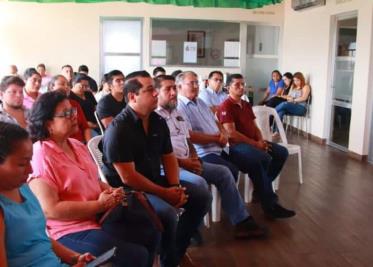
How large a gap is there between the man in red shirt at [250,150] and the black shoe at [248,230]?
432 mm

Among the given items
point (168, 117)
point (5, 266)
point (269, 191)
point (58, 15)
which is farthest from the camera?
point (58, 15)

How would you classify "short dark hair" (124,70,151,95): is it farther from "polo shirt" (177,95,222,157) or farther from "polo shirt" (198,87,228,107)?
Result: "polo shirt" (198,87,228,107)

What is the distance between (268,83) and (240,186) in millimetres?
5768

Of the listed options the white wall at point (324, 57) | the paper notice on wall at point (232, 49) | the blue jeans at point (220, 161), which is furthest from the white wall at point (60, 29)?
the blue jeans at point (220, 161)

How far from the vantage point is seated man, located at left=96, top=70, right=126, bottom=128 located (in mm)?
4062

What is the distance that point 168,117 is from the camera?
327 centimetres

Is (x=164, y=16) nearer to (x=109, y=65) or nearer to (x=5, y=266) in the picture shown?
(x=109, y=65)

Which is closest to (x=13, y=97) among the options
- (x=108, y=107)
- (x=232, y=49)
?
(x=108, y=107)

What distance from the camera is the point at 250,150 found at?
3848 millimetres

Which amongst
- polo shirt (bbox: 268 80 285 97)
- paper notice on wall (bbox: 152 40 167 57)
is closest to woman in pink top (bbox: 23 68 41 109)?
paper notice on wall (bbox: 152 40 167 57)

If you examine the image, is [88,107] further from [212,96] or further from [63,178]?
[63,178]

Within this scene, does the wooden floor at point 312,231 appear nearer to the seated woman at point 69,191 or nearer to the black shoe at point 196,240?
the black shoe at point 196,240

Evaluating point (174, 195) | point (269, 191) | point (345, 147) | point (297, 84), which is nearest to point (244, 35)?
point (297, 84)

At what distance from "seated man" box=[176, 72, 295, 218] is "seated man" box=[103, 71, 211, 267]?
32.0 inches
